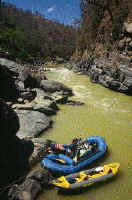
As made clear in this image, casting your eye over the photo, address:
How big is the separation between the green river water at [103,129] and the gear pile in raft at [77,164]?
33cm

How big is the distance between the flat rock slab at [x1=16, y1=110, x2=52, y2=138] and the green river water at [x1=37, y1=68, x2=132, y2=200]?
0.49 metres

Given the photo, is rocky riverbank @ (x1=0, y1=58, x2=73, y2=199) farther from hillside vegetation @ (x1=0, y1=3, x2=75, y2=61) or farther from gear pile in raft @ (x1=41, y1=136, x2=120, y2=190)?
hillside vegetation @ (x1=0, y1=3, x2=75, y2=61)

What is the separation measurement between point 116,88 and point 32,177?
12929 millimetres

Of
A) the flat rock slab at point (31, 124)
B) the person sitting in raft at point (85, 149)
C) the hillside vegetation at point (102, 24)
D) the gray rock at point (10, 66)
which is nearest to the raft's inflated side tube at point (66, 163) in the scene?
the person sitting in raft at point (85, 149)

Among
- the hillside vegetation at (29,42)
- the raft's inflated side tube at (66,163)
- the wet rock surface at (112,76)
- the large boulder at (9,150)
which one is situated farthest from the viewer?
the hillside vegetation at (29,42)

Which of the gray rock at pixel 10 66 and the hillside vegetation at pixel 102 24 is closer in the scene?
the gray rock at pixel 10 66

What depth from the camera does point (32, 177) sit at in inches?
238

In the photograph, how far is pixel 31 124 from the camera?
9.63 meters

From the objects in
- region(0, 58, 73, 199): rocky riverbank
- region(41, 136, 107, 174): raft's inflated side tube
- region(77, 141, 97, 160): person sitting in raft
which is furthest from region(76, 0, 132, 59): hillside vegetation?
region(41, 136, 107, 174): raft's inflated side tube

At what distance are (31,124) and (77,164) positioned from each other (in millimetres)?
3946

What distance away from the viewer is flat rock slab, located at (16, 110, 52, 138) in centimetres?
898

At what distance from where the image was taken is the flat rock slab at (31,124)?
8.98m

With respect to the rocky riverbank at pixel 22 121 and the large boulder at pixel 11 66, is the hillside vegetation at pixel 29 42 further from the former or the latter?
the rocky riverbank at pixel 22 121

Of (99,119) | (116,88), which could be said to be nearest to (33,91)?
(99,119)
